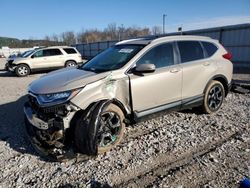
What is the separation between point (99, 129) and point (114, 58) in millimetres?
1560

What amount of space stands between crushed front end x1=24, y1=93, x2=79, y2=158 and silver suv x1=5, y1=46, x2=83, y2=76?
12.0 m

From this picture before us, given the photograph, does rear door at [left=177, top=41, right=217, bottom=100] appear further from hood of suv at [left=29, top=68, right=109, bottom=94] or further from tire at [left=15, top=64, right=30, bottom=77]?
tire at [left=15, top=64, right=30, bottom=77]

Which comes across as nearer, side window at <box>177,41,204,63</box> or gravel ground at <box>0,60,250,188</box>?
gravel ground at <box>0,60,250,188</box>

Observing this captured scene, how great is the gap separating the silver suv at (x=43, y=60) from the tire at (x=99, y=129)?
40.9 ft

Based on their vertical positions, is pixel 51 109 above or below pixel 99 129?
above

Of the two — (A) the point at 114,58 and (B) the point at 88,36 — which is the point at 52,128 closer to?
(A) the point at 114,58

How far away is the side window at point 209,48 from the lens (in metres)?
5.43

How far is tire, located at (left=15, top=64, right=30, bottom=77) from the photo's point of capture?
14.7 metres

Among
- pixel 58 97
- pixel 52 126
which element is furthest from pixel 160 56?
pixel 52 126

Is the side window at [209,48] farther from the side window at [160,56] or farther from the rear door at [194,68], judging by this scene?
the side window at [160,56]

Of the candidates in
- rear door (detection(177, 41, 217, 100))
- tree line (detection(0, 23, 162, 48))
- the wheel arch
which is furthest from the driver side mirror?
tree line (detection(0, 23, 162, 48))

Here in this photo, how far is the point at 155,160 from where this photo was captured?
365cm

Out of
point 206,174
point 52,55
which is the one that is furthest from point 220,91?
point 52,55

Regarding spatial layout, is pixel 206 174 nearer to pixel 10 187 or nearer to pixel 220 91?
pixel 10 187
